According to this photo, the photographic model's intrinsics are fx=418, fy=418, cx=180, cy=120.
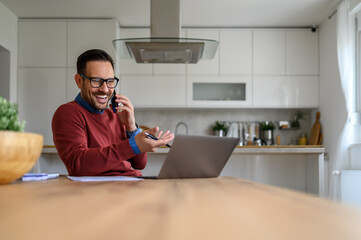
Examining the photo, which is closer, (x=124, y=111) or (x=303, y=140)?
(x=124, y=111)

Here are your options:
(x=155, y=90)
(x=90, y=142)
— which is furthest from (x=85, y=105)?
(x=155, y=90)

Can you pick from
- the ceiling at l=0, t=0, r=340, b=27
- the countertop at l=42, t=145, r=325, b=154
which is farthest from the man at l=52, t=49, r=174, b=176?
the ceiling at l=0, t=0, r=340, b=27

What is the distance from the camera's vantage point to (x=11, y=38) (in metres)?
5.05

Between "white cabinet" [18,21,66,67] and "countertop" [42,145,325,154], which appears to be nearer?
"countertop" [42,145,325,154]

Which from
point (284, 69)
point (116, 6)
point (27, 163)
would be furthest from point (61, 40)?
point (27, 163)

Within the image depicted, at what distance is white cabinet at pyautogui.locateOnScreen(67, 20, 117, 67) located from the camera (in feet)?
17.1

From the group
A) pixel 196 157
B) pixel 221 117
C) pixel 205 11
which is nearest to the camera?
pixel 196 157

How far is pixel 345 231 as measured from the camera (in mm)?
308

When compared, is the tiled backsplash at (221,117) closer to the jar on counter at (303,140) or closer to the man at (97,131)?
the jar on counter at (303,140)

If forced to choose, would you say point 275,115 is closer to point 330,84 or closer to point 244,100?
point 244,100

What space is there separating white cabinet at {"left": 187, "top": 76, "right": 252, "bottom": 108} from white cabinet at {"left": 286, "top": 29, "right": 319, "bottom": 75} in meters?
0.61

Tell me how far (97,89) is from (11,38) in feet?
11.7

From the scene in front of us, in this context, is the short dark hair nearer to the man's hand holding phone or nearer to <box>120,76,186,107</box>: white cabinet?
the man's hand holding phone

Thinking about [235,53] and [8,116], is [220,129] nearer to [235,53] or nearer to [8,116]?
[235,53]
